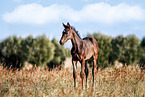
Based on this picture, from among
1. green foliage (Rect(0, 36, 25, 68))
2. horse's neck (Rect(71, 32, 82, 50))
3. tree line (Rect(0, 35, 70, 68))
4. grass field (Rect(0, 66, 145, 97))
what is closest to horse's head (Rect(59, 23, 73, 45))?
horse's neck (Rect(71, 32, 82, 50))

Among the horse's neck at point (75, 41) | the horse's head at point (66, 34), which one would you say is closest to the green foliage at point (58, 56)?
the horse's neck at point (75, 41)

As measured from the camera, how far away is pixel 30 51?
1011 inches

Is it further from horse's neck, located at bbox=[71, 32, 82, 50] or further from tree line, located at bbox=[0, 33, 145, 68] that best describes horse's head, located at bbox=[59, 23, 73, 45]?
tree line, located at bbox=[0, 33, 145, 68]

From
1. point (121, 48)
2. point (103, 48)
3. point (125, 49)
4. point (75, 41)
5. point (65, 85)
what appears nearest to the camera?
point (75, 41)

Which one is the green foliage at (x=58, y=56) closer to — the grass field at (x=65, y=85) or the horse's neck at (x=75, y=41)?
the grass field at (x=65, y=85)

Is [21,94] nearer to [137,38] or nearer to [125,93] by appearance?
[125,93]

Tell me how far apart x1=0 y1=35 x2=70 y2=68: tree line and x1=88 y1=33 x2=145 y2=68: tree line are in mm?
5820

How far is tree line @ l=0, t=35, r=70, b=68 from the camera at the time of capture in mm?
25578

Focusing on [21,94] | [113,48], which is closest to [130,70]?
[21,94]

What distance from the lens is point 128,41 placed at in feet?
89.5

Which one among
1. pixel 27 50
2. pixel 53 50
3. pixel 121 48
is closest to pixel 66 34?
pixel 27 50

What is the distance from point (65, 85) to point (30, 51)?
1855cm

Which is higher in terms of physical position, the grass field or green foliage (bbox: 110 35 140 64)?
green foliage (bbox: 110 35 140 64)

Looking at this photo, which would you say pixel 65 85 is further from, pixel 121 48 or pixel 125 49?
pixel 125 49
